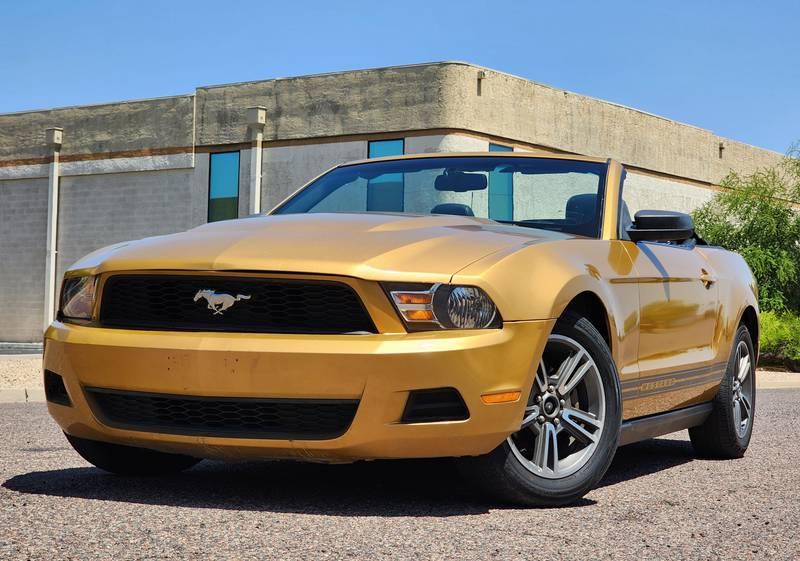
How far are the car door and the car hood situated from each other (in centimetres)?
75

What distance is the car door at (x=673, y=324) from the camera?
557cm

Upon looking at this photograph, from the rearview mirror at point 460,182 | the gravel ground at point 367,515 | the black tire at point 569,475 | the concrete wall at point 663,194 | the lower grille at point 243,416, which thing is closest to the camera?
the gravel ground at point 367,515

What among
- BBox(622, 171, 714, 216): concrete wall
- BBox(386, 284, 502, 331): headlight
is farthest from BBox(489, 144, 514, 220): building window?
BBox(622, 171, 714, 216): concrete wall

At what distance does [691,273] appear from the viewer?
6.27 meters

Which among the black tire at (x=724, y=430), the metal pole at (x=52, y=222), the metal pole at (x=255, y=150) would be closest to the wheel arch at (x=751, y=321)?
the black tire at (x=724, y=430)

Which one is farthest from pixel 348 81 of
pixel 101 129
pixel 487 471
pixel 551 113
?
pixel 487 471

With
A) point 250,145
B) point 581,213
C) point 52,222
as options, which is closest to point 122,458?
point 581,213

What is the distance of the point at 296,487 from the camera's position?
5078 millimetres

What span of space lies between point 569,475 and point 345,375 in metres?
1.09

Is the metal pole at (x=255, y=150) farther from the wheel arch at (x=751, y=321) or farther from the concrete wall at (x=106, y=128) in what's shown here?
the wheel arch at (x=751, y=321)

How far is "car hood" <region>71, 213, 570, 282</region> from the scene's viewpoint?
14.3 feet

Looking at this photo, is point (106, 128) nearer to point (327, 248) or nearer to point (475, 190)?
point (475, 190)

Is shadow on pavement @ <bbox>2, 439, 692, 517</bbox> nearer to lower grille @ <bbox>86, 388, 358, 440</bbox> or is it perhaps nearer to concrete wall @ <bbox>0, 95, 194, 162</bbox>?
lower grille @ <bbox>86, 388, 358, 440</bbox>

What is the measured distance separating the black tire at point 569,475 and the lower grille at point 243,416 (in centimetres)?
55
